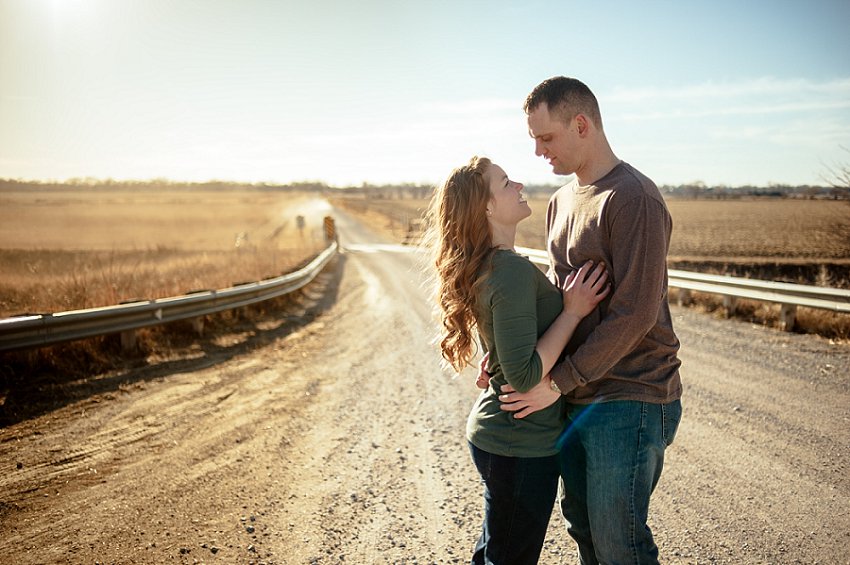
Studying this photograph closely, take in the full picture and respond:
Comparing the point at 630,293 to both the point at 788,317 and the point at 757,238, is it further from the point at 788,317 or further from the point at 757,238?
the point at 757,238

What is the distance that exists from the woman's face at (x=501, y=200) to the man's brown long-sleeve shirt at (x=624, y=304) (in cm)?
31

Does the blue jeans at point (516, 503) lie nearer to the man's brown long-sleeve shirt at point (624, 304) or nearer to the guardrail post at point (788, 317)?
the man's brown long-sleeve shirt at point (624, 304)

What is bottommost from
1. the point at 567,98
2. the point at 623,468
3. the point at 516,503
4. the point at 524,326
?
the point at 516,503

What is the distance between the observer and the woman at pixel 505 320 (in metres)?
2.15

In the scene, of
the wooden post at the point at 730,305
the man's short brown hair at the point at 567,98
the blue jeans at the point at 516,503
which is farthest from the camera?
the wooden post at the point at 730,305

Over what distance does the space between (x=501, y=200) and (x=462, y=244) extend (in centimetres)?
24

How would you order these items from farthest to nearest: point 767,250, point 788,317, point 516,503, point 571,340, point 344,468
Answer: point 767,250 < point 788,317 < point 344,468 < point 571,340 < point 516,503

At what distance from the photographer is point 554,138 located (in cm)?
244

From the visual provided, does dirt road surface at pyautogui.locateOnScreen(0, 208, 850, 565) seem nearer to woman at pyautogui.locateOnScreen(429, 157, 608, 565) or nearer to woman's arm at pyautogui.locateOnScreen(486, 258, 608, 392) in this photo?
woman at pyautogui.locateOnScreen(429, 157, 608, 565)

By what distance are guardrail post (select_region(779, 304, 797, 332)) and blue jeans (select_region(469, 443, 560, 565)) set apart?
9197 millimetres

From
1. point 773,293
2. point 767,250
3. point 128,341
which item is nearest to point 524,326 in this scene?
point 128,341

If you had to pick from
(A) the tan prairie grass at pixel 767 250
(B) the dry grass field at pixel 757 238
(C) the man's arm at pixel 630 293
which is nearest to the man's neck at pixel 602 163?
(C) the man's arm at pixel 630 293

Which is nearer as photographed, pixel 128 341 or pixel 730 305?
pixel 128 341

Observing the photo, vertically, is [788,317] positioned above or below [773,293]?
below
